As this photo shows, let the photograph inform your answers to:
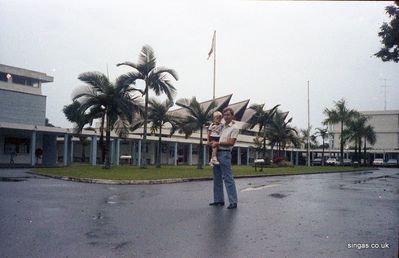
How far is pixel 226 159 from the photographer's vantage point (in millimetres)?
6996

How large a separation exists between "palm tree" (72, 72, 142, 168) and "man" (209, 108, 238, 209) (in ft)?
56.7

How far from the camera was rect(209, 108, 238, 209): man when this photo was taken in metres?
6.89

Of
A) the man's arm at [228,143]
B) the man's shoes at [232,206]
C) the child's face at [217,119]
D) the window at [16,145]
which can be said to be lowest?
the man's shoes at [232,206]

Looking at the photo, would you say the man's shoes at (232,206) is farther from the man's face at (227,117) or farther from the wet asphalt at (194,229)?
the man's face at (227,117)

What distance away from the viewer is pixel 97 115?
24.8 m

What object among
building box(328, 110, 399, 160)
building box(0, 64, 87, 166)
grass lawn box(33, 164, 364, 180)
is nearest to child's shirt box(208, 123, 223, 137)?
grass lawn box(33, 164, 364, 180)

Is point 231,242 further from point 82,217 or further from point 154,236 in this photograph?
point 82,217

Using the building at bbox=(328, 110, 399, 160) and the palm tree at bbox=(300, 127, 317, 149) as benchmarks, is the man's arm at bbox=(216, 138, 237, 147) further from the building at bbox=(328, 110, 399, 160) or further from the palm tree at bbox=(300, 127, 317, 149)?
the building at bbox=(328, 110, 399, 160)

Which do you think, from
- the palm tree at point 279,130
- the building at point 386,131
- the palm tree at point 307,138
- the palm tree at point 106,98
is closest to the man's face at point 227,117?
the palm tree at point 106,98

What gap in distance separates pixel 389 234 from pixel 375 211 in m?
2.03

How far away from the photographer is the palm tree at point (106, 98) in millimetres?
23938

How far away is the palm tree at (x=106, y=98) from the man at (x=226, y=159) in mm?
17276

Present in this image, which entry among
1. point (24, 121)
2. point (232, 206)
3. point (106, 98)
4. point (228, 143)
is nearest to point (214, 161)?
point (228, 143)

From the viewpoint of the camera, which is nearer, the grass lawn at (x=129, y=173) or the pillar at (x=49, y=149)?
the grass lawn at (x=129, y=173)
